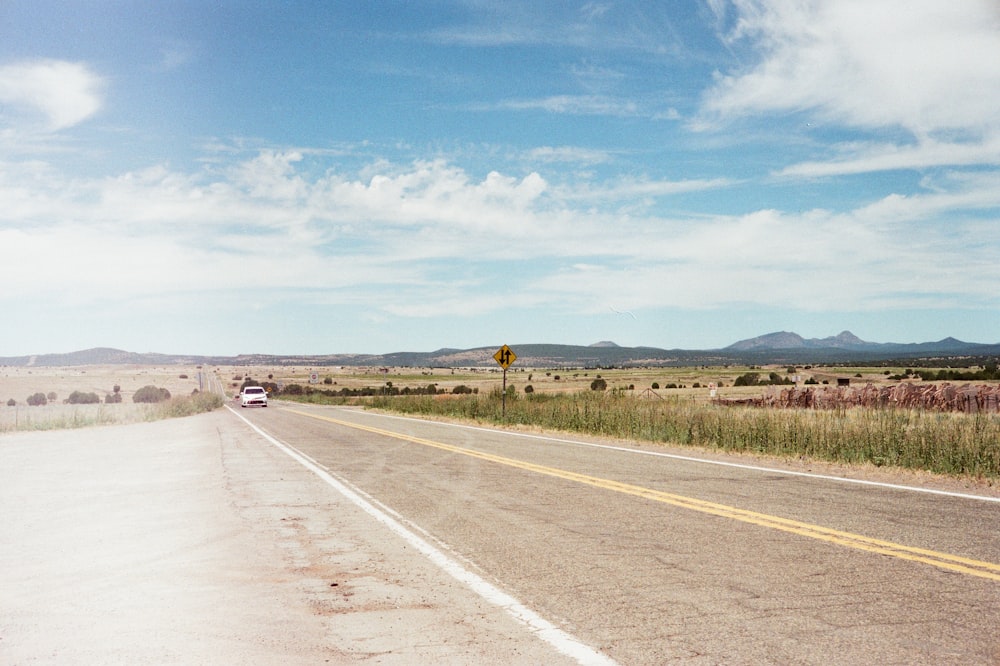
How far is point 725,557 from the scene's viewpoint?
281 inches

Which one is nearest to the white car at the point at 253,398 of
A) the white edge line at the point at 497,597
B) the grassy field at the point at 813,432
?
the grassy field at the point at 813,432

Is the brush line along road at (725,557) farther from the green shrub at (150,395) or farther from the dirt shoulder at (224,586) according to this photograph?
the green shrub at (150,395)

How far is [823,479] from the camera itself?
1232 cm

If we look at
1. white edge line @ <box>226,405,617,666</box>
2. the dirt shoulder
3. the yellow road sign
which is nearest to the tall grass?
the yellow road sign

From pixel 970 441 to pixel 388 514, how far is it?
1069 cm

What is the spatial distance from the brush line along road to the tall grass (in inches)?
110

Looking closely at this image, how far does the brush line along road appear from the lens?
4.98m

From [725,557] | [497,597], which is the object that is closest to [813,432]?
[725,557]

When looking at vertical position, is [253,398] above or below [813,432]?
below

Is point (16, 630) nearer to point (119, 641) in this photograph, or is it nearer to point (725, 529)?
point (119, 641)

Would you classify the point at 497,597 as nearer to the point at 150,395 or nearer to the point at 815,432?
the point at 815,432

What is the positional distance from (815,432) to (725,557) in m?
11.7

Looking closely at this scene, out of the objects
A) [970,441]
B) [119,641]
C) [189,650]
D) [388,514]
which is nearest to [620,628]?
[189,650]

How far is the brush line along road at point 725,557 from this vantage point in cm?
498
